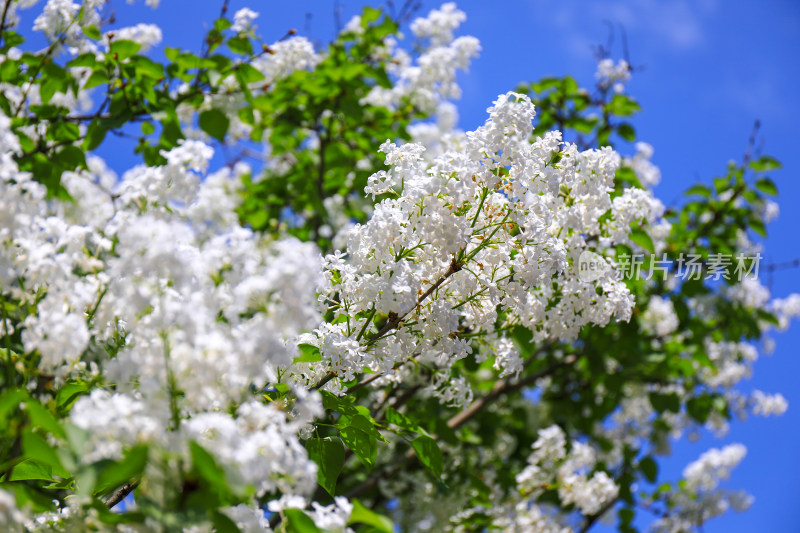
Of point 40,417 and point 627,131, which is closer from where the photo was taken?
point 40,417

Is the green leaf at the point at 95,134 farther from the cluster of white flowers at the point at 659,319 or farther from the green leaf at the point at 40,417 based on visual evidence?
the cluster of white flowers at the point at 659,319

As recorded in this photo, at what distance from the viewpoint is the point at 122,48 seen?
11.7ft

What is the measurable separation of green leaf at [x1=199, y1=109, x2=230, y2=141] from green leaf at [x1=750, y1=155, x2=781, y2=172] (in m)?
4.09

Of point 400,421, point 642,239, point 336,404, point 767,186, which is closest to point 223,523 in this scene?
point 336,404

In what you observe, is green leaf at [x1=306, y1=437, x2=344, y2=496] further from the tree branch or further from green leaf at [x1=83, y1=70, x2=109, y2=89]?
green leaf at [x1=83, y1=70, x2=109, y2=89]

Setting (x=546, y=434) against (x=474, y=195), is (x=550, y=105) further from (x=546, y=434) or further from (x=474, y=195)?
(x=474, y=195)

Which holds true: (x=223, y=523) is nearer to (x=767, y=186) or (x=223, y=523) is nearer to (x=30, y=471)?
(x=30, y=471)

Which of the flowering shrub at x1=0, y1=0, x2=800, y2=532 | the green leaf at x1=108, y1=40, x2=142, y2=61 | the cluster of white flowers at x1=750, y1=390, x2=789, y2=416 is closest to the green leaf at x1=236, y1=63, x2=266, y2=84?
the flowering shrub at x1=0, y1=0, x2=800, y2=532

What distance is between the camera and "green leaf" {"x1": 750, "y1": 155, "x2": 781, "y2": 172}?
204 inches

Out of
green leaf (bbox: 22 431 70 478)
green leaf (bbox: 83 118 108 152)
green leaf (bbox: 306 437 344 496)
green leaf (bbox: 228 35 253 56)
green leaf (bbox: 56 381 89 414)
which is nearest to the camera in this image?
green leaf (bbox: 22 431 70 478)

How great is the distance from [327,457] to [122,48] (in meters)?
2.56

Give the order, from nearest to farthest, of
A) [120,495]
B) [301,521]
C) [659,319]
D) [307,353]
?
[301,521]
[120,495]
[307,353]
[659,319]

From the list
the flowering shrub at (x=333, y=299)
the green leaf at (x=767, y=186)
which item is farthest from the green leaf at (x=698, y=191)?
the green leaf at (x=767, y=186)

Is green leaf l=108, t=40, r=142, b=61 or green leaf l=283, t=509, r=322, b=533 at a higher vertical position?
green leaf l=108, t=40, r=142, b=61
